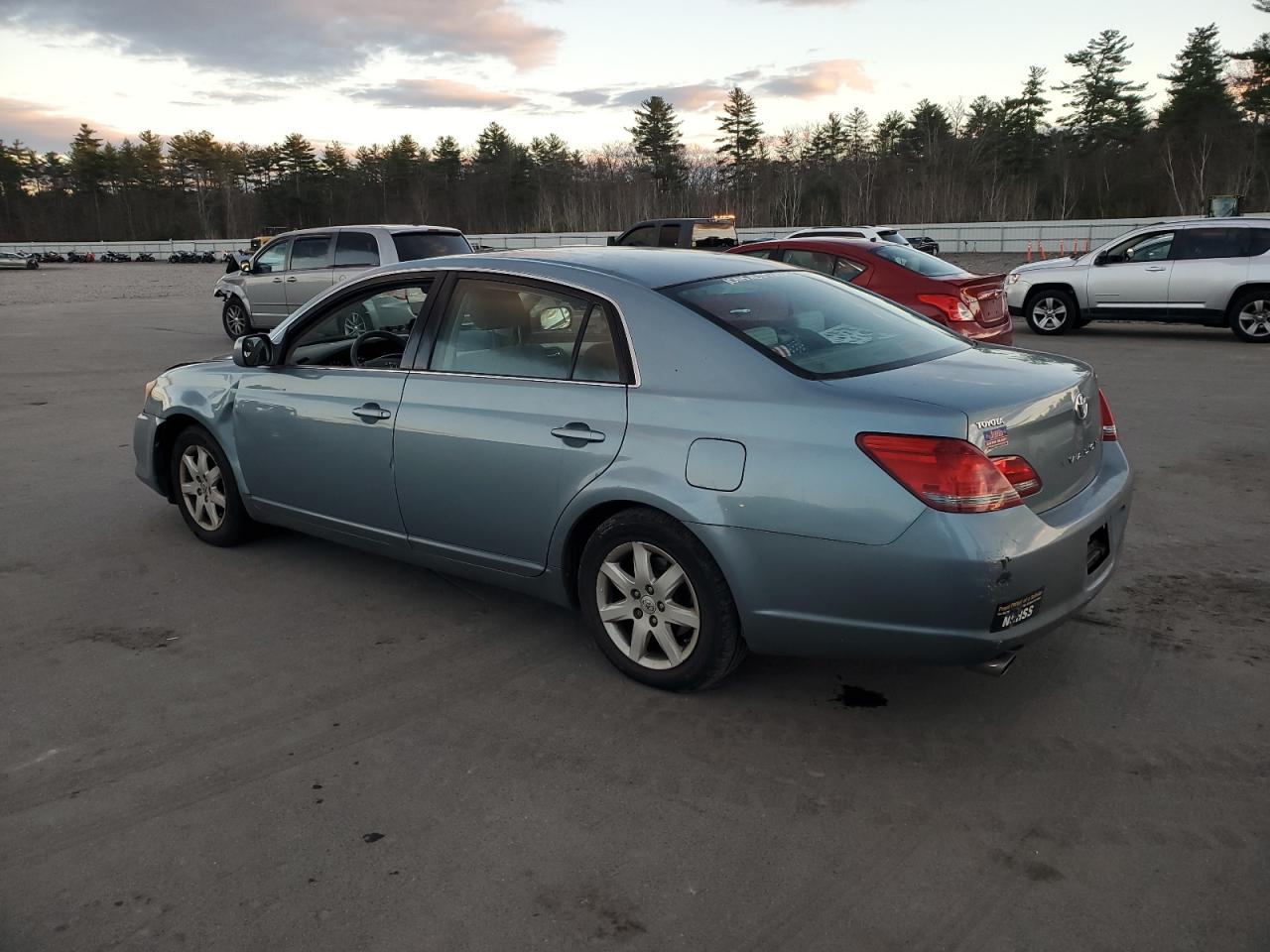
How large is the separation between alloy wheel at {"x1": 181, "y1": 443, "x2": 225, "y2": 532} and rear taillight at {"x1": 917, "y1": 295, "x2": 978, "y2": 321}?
280 inches

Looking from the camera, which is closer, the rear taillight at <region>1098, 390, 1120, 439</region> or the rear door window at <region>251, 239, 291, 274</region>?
the rear taillight at <region>1098, 390, 1120, 439</region>

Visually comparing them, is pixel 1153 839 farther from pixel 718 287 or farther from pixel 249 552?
pixel 249 552

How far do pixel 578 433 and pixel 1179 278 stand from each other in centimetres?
1297

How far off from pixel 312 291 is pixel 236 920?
13.6 m

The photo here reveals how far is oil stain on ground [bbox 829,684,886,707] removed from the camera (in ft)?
→ 12.2

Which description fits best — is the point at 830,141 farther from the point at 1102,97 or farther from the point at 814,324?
the point at 814,324

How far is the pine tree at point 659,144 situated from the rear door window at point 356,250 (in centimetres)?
6920

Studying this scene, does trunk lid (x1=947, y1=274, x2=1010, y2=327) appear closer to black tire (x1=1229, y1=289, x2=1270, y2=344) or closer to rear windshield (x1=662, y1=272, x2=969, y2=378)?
black tire (x1=1229, y1=289, x2=1270, y2=344)

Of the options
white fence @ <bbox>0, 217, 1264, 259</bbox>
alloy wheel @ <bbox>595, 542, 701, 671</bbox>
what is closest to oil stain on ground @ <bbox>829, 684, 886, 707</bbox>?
alloy wheel @ <bbox>595, 542, 701, 671</bbox>

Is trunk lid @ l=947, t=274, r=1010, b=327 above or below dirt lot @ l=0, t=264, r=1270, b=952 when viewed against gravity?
above

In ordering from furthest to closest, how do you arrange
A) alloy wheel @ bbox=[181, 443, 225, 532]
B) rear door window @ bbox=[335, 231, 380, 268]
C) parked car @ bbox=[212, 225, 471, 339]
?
rear door window @ bbox=[335, 231, 380, 268], parked car @ bbox=[212, 225, 471, 339], alloy wheel @ bbox=[181, 443, 225, 532]

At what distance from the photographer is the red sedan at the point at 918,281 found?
9969mm

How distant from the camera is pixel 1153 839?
9.25ft

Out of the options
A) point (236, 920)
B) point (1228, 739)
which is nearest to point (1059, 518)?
point (1228, 739)
